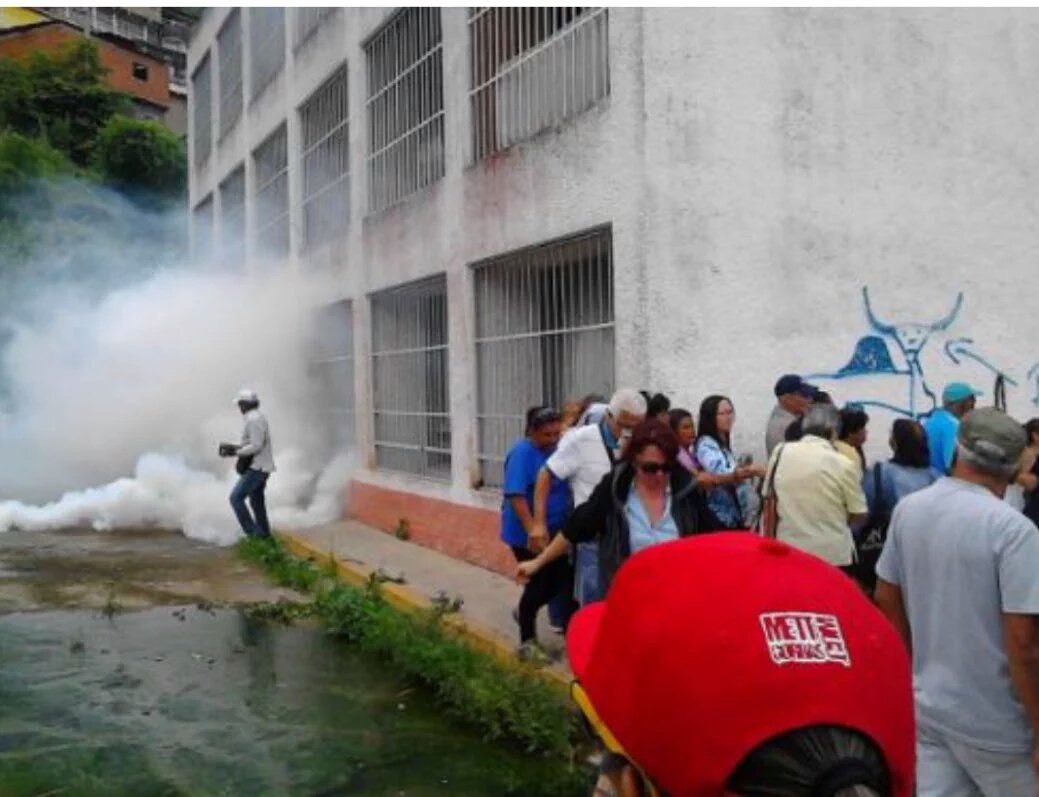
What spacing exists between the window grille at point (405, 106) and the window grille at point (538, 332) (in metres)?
1.75

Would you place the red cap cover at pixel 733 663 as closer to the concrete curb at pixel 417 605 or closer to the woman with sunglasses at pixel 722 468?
the concrete curb at pixel 417 605

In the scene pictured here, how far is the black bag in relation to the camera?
551cm

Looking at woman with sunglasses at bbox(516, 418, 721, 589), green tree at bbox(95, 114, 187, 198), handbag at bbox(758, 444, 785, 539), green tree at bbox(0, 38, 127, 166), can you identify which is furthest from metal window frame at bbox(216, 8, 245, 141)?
green tree at bbox(0, 38, 127, 166)

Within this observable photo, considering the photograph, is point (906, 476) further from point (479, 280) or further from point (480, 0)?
point (480, 0)

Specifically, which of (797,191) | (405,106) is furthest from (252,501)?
(797,191)

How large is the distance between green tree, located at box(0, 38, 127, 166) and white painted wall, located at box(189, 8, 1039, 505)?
3932 cm

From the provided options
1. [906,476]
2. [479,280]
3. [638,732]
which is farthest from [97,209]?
[638,732]

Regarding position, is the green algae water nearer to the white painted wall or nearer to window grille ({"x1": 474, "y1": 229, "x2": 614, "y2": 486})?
window grille ({"x1": 474, "y1": 229, "x2": 614, "y2": 486})

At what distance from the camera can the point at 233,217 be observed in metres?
19.7

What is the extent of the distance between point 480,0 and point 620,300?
11.5ft

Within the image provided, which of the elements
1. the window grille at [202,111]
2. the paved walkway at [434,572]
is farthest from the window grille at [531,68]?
the window grille at [202,111]

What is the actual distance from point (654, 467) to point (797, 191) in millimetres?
3696

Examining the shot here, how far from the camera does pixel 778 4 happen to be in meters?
7.33

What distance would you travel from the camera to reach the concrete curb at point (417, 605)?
5652 millimetres
